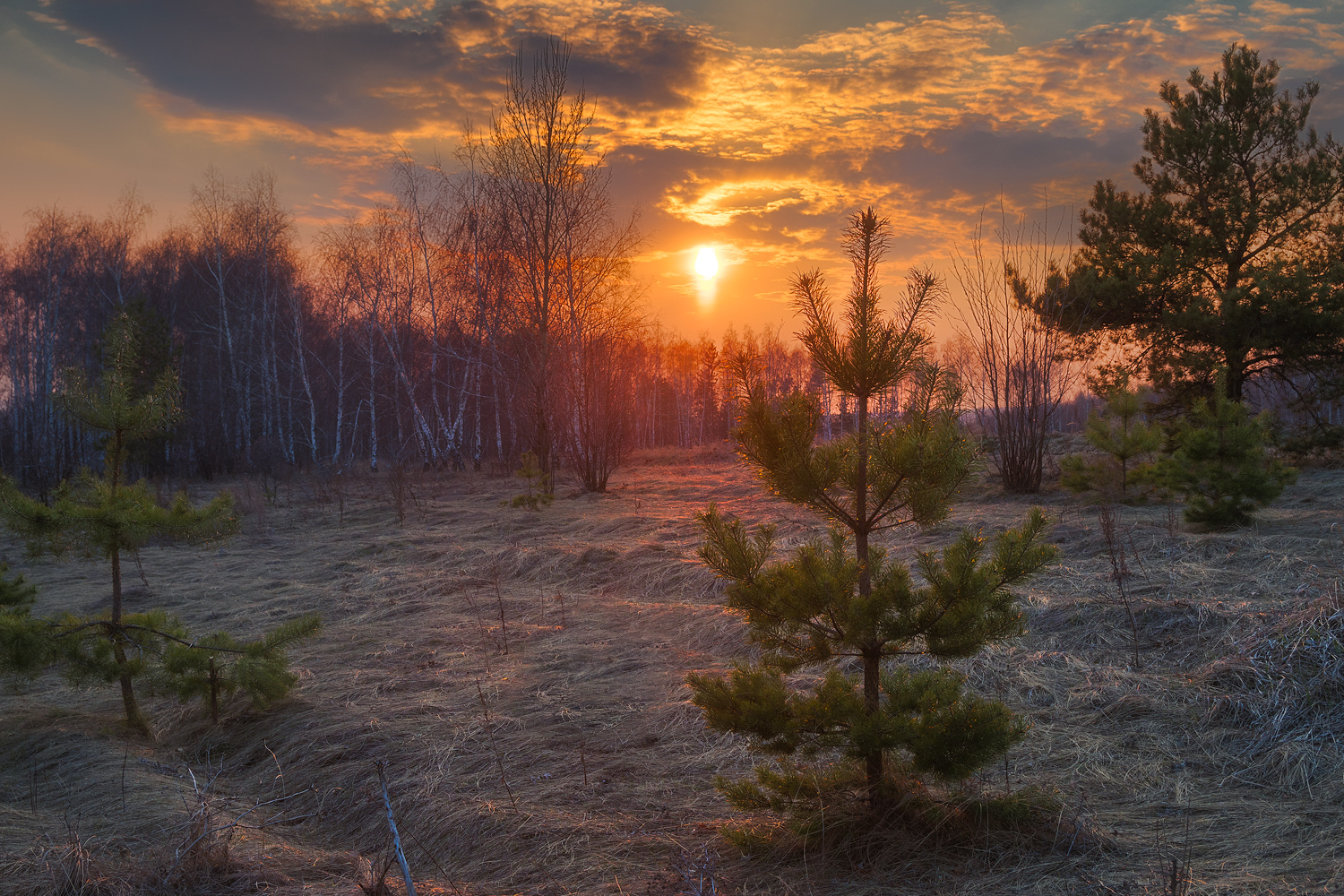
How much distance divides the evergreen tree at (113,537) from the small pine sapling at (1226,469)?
8.88 meters

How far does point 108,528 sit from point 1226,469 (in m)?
10.3

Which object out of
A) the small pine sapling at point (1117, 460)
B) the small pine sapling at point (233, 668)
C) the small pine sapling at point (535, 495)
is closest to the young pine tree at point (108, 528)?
the small pine sapling at point (233, 668)

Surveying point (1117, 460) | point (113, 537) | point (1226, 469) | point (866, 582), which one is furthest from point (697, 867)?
point (1117, 460)

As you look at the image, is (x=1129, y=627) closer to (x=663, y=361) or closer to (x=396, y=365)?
(x=396, y=365)

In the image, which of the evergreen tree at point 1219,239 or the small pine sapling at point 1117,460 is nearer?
the small pine sapling at point 1117,460

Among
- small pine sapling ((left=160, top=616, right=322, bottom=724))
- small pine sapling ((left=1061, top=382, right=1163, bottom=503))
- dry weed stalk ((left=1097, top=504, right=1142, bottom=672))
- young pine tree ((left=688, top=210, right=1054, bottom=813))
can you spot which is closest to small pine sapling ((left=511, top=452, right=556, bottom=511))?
small pine sapling ((left=160, top=616, right=322, bottom=724))

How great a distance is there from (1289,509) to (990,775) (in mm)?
8721

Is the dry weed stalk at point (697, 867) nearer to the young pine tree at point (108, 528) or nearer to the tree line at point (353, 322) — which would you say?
the young pine tree at point (108, 528)

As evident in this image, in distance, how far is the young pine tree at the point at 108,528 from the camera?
4.31m

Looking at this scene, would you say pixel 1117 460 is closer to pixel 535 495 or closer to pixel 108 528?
pixel 535 495

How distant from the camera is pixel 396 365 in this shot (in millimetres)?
23484

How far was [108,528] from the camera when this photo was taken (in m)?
4.42

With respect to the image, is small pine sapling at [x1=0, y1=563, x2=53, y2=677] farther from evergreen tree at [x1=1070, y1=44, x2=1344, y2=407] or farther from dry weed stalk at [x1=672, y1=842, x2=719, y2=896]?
evergreen tree at [x1=1070, y1=44, x2=1344, y2=407]

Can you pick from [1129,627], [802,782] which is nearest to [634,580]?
[1129,627]
